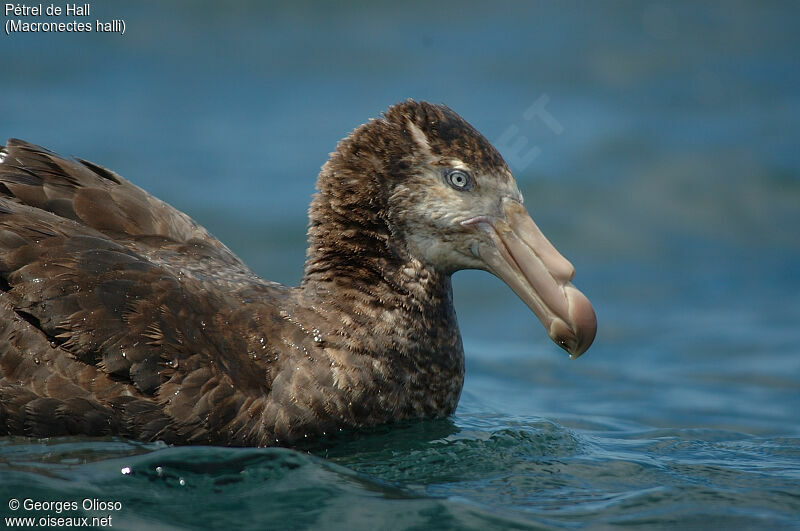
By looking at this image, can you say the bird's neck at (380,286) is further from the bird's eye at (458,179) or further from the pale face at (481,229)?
the bird's eye at (458,179)

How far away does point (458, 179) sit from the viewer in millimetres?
5727

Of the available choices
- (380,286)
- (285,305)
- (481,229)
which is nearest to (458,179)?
(481,229)

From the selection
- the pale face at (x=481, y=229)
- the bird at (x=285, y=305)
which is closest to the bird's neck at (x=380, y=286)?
the bird at (x=285, y=305)

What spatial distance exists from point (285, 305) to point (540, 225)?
Result: 5.11 metres

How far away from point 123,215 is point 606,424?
3.17 m

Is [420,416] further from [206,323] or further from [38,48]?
[38,48]

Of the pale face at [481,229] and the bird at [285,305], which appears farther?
the pale face at [481,229]

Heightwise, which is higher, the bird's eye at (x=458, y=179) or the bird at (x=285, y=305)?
the bird's eye at (x=458, y=179)

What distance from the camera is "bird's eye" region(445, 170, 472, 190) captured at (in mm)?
5715

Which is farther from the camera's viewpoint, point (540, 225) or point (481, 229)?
point (540, 225)

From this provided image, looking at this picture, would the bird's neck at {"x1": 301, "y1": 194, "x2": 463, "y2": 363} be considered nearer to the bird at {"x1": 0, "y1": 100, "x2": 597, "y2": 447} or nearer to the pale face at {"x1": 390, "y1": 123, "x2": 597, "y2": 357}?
the bird at {"x1": 0, "y1": 100, "x2": 597, "y2": 447}

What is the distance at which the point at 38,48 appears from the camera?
1263 cm

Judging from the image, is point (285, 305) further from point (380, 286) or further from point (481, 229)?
point (481, 229)

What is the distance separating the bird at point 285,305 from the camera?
5.25m
